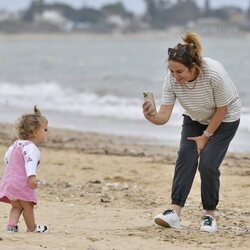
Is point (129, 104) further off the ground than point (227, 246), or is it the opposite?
point (129, 104)

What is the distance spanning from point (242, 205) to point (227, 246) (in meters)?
1.87

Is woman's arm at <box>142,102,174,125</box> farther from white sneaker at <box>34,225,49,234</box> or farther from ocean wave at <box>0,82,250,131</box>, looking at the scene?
ocean wave at <box>0,82,250,131</box>

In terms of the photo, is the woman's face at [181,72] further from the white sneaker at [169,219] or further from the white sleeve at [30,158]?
the white sleeve at [30,158]

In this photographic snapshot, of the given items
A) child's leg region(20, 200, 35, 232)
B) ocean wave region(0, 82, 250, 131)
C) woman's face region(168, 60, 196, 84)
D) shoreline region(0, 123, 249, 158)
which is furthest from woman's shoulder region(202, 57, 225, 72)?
ocean wave region(0, 82, 250, 131)

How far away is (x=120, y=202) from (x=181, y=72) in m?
2.15

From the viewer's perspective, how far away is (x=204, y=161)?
6.62 m

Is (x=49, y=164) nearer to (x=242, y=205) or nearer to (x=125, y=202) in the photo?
(x=125, y=202)

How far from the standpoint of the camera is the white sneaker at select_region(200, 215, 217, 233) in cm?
668

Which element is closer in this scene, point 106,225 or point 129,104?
point 106,225

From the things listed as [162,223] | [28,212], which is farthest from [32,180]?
[162,223]

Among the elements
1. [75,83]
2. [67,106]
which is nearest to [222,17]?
[75,83]

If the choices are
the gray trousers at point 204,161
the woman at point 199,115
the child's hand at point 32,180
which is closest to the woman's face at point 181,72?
the woman at point 199,115

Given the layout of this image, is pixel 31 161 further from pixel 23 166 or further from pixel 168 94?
pixel 168 94

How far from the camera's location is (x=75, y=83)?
3234cm
